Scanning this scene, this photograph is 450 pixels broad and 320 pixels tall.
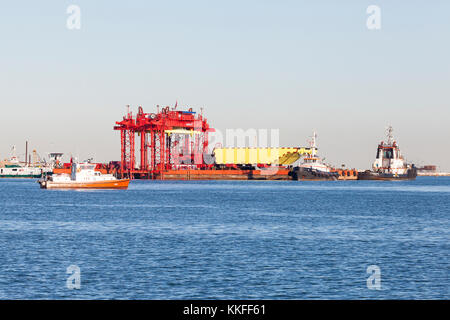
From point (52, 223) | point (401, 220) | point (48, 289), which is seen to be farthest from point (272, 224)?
point (48, 289)

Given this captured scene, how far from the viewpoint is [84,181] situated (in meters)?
136

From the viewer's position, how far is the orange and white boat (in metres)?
136

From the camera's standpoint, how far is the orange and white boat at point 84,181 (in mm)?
135625

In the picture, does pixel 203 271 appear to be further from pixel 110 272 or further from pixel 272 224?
pixel 272 224

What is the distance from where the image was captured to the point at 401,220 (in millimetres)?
66438
